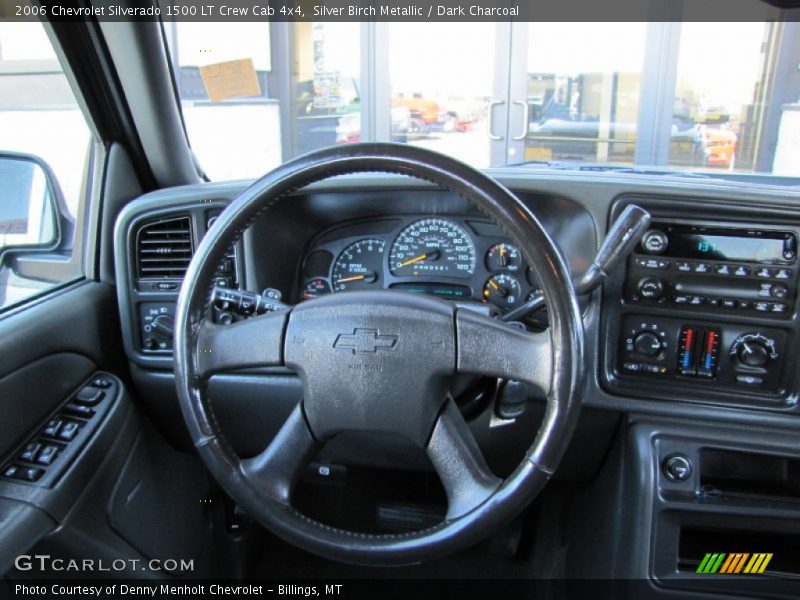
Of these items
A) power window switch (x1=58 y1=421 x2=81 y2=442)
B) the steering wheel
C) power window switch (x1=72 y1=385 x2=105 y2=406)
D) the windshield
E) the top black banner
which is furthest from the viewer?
the windshield

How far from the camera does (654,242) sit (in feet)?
4.72

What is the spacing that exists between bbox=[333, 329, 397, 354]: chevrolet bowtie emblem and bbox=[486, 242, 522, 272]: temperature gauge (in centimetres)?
66

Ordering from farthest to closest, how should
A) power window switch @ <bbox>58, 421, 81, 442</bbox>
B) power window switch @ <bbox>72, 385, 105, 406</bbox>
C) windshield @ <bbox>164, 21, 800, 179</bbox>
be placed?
windshield @ <bbox>164, 21, 800, 179</bbox>, power window switch @ <bbox>72, 385, 105, 406</bbox>, power window switch @ <bbox>58, 421, 81, 442</bbox>

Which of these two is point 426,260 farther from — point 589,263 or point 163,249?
point 163,249

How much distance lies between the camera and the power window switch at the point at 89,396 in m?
1.61

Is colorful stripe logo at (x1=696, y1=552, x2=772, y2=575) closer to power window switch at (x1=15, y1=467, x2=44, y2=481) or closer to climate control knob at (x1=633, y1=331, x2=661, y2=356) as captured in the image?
climate control knob at (x1=633, y1=331, x2=661, y2=356)

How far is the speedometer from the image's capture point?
5.45 ft

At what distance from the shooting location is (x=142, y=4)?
1.79m

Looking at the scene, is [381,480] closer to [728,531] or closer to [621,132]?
[728,531]

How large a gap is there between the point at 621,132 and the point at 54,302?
4.59 meters

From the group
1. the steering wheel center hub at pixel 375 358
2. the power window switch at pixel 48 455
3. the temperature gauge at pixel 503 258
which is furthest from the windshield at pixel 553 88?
the steering wheel center hub at pixel 375 358

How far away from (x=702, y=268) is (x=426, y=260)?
61 cm

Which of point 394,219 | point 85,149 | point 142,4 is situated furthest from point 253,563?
point 142,4

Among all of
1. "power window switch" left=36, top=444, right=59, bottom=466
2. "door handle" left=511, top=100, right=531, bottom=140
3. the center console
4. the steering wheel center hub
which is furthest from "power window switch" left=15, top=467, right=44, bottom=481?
"door handle" left=511, top=100, right=531, bottom=140
